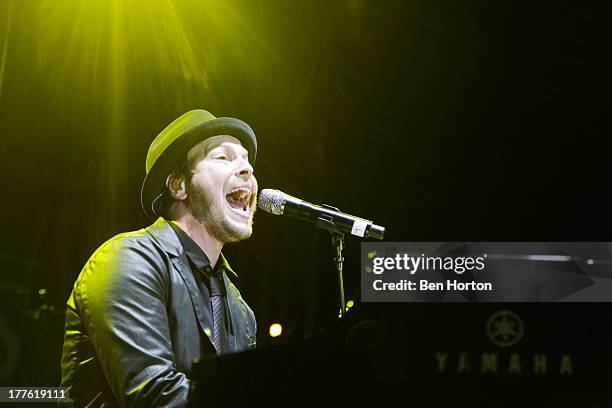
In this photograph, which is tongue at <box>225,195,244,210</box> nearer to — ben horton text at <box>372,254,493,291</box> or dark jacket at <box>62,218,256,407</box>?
dark jacket at <box>62,218,256,407</box>

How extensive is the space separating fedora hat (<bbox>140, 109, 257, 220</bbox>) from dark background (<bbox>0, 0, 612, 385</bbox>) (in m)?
1.03

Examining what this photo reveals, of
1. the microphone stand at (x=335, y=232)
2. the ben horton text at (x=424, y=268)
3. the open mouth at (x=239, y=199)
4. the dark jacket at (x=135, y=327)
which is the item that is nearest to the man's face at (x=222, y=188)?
the open mouth at (x=239, y=199)

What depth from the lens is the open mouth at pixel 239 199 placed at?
2258mm

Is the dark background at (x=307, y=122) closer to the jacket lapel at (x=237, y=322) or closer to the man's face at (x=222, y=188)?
the jacket lapel at (x=237, y=322)

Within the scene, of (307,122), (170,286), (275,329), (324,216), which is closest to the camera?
(170,286)

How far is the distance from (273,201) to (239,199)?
0.26 meters

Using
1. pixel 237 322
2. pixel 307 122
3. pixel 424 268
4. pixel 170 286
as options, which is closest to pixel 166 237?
pixel 170 286

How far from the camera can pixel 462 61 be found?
13.4 feet

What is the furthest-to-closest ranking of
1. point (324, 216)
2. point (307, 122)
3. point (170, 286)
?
point (307, 122) < point (324, 216) < point (170, 286)

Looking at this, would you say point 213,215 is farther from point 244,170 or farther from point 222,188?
point 244,170

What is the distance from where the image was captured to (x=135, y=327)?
164 cm

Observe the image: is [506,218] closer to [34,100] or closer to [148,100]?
[148,100]

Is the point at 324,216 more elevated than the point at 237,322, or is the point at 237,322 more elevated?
the point at 324,216

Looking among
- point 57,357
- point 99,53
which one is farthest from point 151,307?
point 99,53
